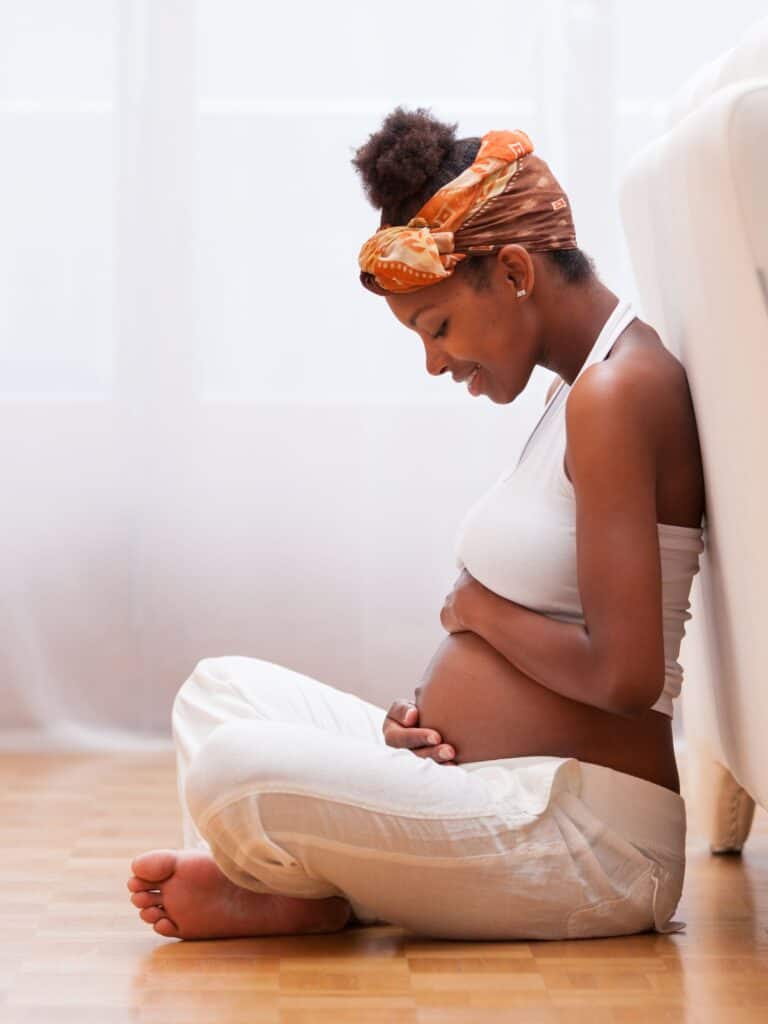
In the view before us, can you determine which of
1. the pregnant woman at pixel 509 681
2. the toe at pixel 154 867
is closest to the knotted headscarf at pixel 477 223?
the pregnant woman at pixel 509 681

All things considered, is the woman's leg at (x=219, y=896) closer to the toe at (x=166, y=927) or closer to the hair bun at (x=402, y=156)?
the toe at (x=166, y=927)

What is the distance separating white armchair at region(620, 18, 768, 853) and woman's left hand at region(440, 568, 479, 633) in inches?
8.9

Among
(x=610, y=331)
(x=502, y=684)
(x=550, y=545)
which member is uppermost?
(x=610, y=331)

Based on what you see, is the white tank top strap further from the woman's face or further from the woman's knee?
the woman's knee

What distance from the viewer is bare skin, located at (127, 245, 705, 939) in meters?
1.41

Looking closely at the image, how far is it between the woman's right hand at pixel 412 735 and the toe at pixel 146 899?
0.86 ft

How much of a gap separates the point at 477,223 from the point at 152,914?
70 cm

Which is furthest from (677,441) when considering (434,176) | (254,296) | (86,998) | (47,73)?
(47,73)

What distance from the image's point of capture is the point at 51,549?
108 inches

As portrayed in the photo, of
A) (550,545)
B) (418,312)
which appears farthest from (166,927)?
(418,312)

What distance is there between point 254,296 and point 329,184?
238mm

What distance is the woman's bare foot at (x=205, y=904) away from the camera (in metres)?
1.41

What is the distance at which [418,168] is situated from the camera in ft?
4.83

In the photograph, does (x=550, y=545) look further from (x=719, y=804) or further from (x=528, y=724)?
(x=719, y=804)
